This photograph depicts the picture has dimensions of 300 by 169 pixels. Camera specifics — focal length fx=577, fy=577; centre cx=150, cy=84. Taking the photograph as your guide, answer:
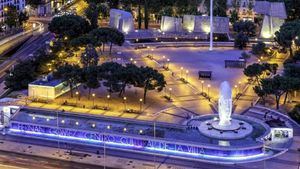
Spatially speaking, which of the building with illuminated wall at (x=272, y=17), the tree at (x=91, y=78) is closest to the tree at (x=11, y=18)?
the building with illuminated wall at (x=272, y=17)

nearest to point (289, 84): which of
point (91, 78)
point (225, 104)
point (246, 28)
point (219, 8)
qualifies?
point (225, 104)

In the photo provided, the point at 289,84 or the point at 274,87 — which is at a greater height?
the point at 289,84

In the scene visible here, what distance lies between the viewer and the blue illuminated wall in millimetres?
86188

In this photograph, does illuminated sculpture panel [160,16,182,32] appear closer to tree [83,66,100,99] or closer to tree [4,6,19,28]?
tree [4,6,19,28]

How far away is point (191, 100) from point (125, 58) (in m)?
38.7

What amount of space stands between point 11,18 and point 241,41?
3095 inches

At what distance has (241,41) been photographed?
156000 mm

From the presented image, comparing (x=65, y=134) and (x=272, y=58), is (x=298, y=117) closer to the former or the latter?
(x=65, y=134)

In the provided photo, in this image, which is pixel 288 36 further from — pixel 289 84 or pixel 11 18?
pixel 11 18

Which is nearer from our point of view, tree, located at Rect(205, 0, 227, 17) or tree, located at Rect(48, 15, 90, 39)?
tree, located at Rect(48, 15, 90, 39)

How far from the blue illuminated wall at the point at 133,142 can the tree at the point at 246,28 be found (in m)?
85.6

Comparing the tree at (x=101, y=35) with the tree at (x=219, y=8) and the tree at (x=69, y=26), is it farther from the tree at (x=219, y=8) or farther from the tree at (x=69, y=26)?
the tree at (x=219, y=8)

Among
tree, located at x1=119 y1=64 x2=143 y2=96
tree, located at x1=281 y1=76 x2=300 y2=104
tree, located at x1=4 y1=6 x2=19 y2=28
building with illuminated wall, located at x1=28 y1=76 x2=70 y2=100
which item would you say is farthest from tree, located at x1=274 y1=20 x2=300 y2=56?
tree, located at x1=4 y1=6 x2=19 y2=28

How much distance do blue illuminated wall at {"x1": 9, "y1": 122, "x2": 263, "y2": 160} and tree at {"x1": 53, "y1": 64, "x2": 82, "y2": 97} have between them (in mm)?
16804
